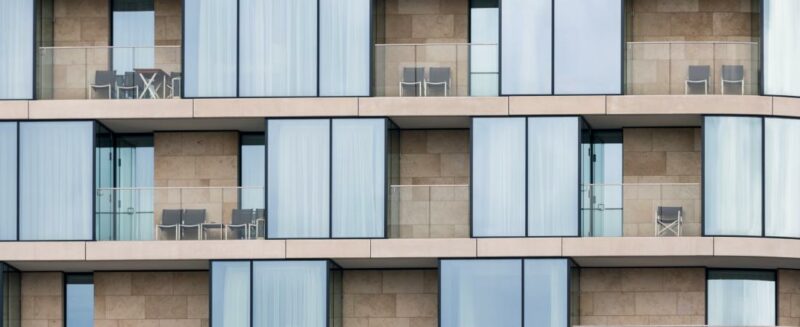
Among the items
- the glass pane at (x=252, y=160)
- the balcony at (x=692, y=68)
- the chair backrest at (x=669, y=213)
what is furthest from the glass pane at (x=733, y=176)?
the glass pane at (x=252, y=160)

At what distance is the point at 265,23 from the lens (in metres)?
51.1

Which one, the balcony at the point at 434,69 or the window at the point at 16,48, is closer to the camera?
the balcony at the point at 434,69

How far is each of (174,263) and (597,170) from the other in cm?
910

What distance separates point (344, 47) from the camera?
50.8 metres

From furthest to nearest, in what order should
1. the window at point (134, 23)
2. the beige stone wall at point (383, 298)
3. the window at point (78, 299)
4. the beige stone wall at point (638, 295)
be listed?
the window at point (134, 23)
the window at point (78, 299)
the beige stone wall at point (383, 298)
the beige stone wall at point (638, 295)

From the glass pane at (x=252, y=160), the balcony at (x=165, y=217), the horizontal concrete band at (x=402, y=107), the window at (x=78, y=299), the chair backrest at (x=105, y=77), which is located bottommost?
the window at (x=78, y=299)

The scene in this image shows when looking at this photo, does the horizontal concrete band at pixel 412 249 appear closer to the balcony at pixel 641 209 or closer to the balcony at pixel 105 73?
the balcony at pixel 641 209

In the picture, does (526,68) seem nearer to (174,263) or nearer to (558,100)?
(558,100)

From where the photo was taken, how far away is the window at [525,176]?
164 feet

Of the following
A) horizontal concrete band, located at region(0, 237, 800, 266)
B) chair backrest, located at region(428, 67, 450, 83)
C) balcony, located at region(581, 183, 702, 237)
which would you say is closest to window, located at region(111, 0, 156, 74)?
horizontal concrete band, located at region(0, 237, 800, 266)

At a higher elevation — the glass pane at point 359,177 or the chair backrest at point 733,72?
the chair backrest at point 733,72

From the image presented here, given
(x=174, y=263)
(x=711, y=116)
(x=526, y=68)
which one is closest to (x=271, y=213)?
(x=174, y=263)

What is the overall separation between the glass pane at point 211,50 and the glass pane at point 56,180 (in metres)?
2.39

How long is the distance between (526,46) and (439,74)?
1888mm
